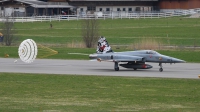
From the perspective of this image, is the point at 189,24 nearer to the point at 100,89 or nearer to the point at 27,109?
the point at 100,89

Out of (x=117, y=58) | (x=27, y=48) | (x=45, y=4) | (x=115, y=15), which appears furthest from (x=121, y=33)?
(x=45, y=4)

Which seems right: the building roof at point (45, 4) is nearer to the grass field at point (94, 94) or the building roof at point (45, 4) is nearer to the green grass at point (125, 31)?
the green grass at point (125, 31)

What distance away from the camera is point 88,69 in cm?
4241

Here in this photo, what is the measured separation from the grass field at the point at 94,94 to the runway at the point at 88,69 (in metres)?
2.65

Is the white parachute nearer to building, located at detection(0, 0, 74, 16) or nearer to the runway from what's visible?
the runway

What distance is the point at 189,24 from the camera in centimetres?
9112

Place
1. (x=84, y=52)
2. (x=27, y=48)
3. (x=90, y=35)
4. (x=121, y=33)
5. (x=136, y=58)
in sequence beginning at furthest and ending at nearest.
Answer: (x=121, y=33) → (x=90, y=35) → (x=84, y=52) → (x=27, y=48) → (x=136, y=58)

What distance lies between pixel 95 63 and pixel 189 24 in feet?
151

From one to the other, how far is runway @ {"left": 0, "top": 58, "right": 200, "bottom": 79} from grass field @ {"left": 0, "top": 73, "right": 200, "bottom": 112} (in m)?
2.65

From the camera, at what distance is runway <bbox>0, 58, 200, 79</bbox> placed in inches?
1545

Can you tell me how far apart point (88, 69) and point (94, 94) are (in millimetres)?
12545

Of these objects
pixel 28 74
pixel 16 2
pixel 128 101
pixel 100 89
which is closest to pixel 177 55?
pixel 28 74

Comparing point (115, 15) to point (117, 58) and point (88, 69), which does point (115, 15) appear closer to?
point (88, 69)

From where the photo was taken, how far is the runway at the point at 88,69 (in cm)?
3925
